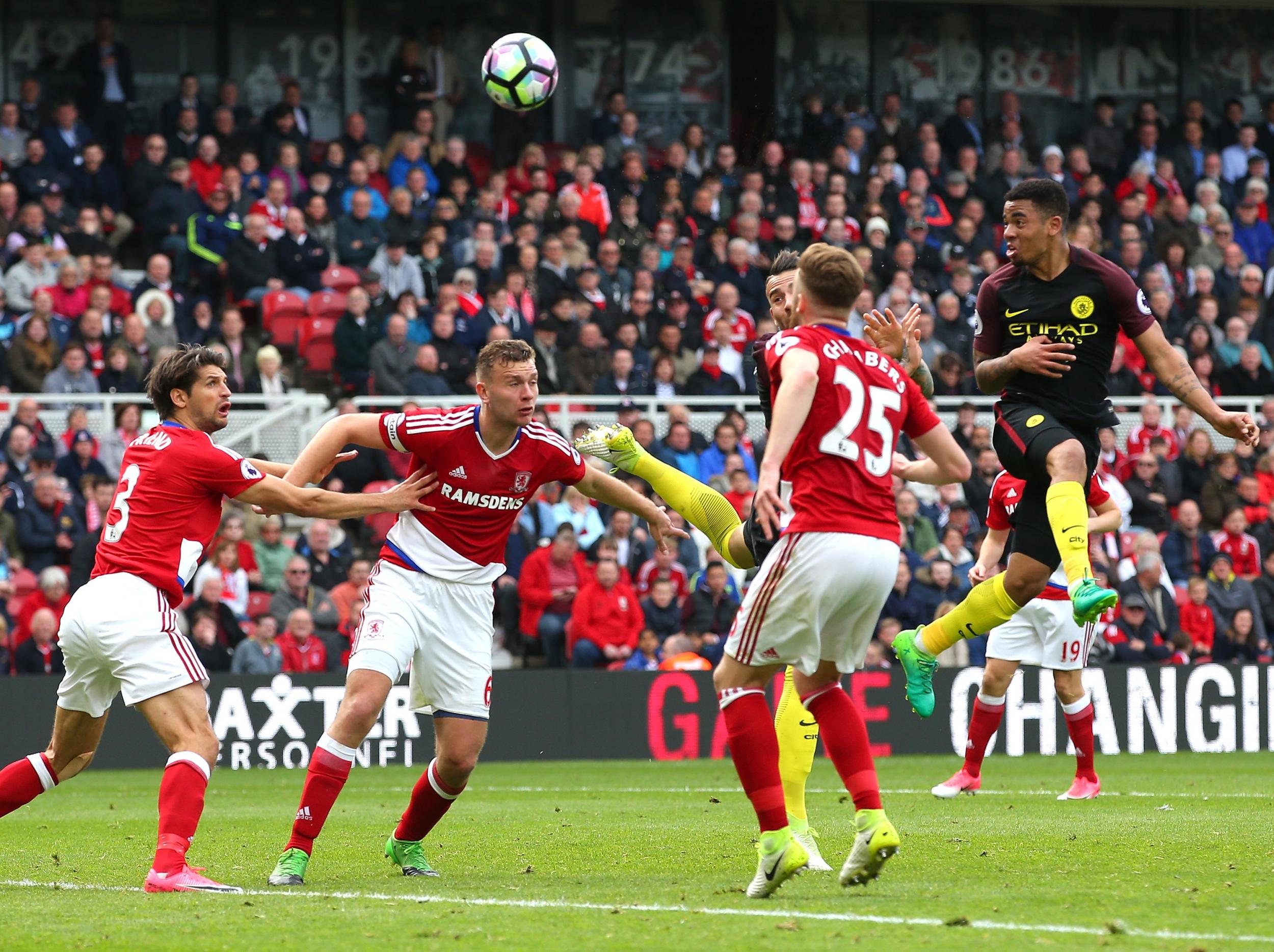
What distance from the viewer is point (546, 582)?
1747cm

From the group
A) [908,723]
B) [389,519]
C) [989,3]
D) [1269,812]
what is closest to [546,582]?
[389,519]

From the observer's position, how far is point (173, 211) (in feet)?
67.1

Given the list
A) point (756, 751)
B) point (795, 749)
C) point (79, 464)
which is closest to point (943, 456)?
point (756, 751)

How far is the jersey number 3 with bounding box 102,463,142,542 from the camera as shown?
7375 millimetres

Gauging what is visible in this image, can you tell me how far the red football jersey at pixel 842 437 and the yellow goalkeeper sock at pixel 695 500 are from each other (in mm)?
2123

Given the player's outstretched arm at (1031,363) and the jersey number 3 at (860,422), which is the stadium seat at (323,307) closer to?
the player's outstretched arm at (1031,363)

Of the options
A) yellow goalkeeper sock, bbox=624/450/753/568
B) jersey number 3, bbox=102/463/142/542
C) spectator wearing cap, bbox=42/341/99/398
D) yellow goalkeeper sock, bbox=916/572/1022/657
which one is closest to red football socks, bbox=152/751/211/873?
jersey number 3, bbox=102/463/142/542

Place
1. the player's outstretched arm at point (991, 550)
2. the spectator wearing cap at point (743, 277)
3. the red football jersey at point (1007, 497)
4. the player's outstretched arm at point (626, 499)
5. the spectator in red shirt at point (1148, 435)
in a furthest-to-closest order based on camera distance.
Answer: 1. the spectator wearing cap at point (743, 277)
2. the spectator in red shirt at point (1148, 435)
3. the red football jersey at point (1007, 497)
4. the player's outstretched arm at point (991, 550)
5. the player's outstretched arm at point (626, 499)

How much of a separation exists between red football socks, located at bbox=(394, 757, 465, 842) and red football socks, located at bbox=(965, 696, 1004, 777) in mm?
4852

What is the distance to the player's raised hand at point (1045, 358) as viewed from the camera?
8742 millimetres

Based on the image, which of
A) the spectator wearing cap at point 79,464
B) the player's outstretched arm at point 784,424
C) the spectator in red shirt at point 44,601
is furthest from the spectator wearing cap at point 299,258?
the player's outstretched arm at point 784,424

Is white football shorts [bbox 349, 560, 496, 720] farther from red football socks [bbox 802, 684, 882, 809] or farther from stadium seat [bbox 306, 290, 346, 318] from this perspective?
stadium seat [bbox 306, 290, 346, 318]

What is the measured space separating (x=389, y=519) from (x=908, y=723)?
5.60 m

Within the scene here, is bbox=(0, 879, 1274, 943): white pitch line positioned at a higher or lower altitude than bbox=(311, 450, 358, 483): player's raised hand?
lower
